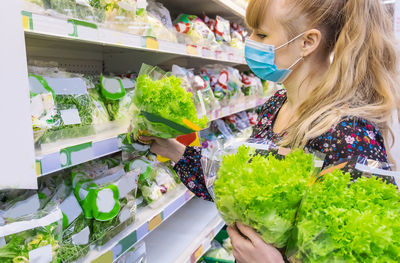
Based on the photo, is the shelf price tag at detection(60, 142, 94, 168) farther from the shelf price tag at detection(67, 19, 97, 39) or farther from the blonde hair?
the blonde hair

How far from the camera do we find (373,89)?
1012mm

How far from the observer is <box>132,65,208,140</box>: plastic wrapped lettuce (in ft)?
3.64

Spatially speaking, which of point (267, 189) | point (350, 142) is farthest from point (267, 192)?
point (350, 142)

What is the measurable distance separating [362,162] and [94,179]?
1045 millimetres

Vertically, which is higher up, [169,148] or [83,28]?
[83,28]

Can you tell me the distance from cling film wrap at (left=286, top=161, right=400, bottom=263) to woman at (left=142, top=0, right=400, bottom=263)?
122mm

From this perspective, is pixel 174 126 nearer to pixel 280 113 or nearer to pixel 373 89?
pixel 280 113

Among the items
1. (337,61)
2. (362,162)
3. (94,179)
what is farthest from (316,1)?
(94,179)

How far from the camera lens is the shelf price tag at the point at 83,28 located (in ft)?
3.30

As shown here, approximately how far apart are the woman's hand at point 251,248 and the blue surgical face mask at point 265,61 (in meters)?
0.69

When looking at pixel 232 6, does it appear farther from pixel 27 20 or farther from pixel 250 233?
pixel 250 233

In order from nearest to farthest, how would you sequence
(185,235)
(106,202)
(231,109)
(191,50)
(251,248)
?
(251,248) → (106,202) → (191,50) → (185,235) → (231,109)

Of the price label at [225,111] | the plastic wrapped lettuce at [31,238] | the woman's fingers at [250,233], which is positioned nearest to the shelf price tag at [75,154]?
the plastic wrapped lettuce at [31,238]

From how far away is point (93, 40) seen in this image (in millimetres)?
1082
